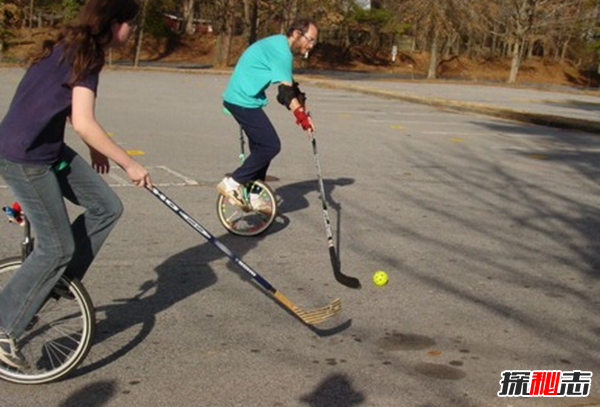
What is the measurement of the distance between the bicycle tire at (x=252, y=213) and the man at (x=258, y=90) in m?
0.12

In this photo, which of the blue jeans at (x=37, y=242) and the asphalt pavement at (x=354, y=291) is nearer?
the blue jeans at (x=37, y=242)

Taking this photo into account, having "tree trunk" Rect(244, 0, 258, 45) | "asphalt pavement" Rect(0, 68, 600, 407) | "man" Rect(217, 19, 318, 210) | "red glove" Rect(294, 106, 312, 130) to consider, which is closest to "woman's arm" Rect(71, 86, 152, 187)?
"asphalt pavement" Rect(0, 68, 600, 407)

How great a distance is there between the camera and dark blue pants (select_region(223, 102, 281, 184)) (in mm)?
7836

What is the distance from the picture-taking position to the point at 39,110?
4.01 meters

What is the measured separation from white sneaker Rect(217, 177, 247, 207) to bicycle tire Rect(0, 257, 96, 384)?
3.50 metres

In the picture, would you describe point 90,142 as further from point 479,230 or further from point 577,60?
point 577,60

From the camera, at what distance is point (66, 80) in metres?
3.96

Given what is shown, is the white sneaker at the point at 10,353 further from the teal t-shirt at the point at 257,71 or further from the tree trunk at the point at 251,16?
the tree trunk at the point at 251,16

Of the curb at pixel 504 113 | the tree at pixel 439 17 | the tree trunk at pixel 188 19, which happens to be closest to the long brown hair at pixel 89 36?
the curb at pixel 504 113

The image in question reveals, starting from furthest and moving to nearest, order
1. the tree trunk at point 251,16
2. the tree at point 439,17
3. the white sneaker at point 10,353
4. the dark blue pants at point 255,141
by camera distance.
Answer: the tree at point 439,17
the tree trunk at point 251,16
the dark blue pants at point 255,141
the white sneaker at point 10,353

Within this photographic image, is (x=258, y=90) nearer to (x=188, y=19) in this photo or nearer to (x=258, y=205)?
(x=258, y=205)

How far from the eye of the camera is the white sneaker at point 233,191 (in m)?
7.92

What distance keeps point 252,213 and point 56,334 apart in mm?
3696

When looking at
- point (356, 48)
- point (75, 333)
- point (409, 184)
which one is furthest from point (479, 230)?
point (356, 48)
